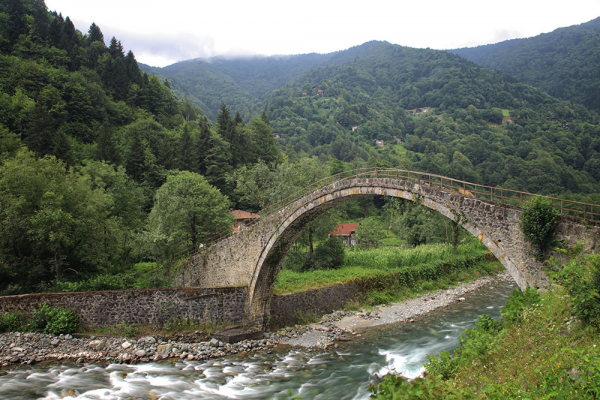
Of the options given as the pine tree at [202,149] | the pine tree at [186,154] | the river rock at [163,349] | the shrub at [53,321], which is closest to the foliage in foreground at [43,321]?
the shrub at [53,321]

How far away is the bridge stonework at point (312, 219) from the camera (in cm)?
1034

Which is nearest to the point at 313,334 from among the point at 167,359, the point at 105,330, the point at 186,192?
the point at 167,359

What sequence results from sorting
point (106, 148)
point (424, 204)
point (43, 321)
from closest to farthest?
point (424, 204), point (43, 321), point (106, 148)

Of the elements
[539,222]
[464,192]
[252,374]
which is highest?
[464,192]

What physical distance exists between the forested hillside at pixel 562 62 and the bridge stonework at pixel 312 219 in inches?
2904

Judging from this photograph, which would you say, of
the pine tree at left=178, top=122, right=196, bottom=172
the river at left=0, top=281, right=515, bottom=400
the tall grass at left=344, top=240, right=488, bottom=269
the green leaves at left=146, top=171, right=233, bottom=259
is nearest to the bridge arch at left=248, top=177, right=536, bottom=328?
the river at left=0, top=281, right=515, bottom=400

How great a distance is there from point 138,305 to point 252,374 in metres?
6.42

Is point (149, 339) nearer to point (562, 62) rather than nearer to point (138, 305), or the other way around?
point (138, 305)

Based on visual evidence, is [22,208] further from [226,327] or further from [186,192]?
[226,327]

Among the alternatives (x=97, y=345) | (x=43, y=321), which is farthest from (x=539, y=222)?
(x=43, y=321)

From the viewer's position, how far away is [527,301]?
32.3 ft

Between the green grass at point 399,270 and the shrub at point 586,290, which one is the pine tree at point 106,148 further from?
the shrub at point 586,290

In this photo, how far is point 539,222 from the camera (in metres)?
9.73

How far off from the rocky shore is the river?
1.97ft
